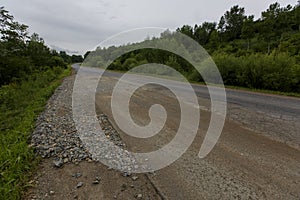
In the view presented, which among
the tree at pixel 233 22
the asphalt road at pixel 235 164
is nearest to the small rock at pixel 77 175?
the asphalt road at pixel 235 164

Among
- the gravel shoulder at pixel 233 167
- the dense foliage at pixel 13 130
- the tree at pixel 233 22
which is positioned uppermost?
the tree at pixel 233 22

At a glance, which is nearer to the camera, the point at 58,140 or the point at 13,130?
the point at 58,140

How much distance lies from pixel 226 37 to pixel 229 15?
24.3 ft

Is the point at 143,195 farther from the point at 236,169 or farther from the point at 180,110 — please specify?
the point at 180,110

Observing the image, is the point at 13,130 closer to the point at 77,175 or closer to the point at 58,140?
the point at 58,140

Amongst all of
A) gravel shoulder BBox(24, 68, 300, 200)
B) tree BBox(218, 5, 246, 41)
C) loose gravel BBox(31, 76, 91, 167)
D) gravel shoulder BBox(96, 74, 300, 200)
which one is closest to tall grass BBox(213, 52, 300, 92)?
gravel shoulder BBox(96, 74, 300, 200)

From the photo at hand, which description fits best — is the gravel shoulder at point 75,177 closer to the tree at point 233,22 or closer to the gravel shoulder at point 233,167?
the gravel shoulder at point 233,167

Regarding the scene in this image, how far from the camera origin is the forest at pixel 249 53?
11.1 m

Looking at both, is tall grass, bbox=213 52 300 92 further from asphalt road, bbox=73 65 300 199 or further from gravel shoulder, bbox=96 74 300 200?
gravel shoulder, bbox=96 74 300 200

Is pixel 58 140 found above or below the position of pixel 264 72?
below

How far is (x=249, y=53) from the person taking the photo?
64.2 feet

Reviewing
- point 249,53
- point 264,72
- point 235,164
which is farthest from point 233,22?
point 235,164

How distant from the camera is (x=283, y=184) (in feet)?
7.22

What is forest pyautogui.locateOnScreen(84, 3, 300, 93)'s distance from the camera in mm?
11094
